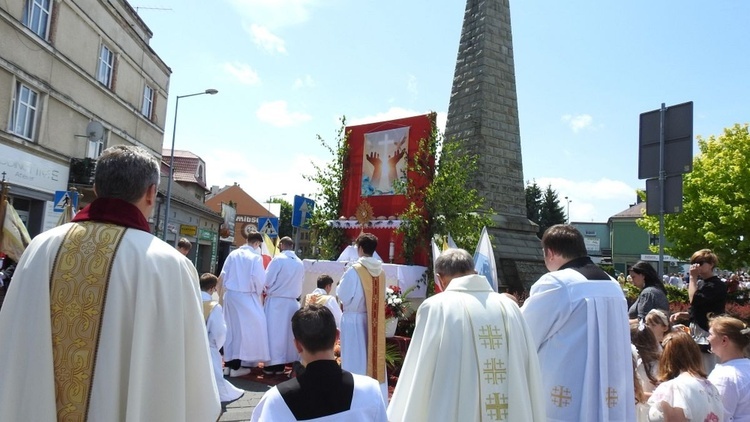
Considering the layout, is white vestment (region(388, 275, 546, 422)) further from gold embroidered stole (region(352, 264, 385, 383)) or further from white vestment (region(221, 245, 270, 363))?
white vestment (region(221, 245, 270, 363))

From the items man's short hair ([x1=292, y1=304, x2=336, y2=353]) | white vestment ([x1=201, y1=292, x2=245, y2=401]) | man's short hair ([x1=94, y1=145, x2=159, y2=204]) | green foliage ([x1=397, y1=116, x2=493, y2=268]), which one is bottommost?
white vestment ([x1=201, y1=292, x2=245, y2=401])

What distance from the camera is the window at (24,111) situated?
51.1ft

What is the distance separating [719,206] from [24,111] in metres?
24.8

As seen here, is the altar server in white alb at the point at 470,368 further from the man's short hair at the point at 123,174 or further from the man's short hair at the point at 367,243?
the man's short hair at the point at 367,243

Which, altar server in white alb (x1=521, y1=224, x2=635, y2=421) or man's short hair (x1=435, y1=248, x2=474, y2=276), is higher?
man's short hair (x1=435, y1=248, x2=474, y2=276)

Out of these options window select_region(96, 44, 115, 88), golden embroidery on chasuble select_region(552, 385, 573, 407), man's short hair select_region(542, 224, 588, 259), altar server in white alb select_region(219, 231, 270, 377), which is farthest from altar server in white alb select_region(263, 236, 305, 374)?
window select_region(96, 44, 115, 88)

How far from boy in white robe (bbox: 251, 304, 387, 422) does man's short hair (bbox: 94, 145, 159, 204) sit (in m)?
0.95

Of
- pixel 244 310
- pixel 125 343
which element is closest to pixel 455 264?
pixel 125 343

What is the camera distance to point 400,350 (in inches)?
323

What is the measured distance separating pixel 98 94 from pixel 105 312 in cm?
2083

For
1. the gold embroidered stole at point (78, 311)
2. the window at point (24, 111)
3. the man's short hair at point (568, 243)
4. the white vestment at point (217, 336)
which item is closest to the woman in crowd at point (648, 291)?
the man's short hair at point (568, 243)

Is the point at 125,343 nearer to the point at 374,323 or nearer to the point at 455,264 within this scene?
the point at 455,264

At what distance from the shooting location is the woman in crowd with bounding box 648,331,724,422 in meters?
3.47

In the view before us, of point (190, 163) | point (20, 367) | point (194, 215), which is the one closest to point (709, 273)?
point (20, 367)
